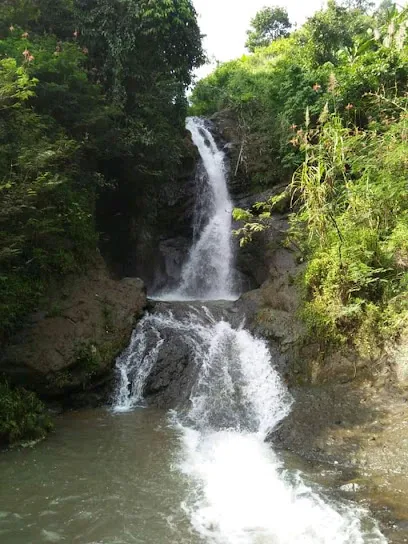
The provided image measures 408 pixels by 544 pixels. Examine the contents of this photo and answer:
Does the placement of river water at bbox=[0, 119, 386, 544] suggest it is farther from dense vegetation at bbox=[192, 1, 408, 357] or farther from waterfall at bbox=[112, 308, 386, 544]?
dense vegetation at bbox=[192, 1, 408, 357]

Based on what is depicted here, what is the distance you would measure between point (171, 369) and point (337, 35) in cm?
1657

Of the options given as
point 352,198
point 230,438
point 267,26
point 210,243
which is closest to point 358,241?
point 352,198

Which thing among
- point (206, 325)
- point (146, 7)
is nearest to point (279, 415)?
point (206, 325)

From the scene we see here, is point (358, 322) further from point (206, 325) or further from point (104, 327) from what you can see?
point (104, 327)


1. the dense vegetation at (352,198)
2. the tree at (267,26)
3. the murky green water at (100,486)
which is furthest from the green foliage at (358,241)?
the tree at (267,26)

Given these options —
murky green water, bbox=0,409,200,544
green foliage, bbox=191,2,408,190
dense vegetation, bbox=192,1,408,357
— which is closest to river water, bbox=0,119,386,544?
murky green water, bbox=0,409,200,544

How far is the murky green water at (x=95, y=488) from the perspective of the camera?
4641 mm

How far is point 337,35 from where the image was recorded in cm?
1859

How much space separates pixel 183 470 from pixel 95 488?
1.19m

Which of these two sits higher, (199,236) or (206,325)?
(199,236)

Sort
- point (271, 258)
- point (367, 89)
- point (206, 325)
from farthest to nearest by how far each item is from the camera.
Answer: point (367, 89) < point (271, 258) < point (206, 325)

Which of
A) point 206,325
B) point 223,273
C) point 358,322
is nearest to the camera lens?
point 358,322

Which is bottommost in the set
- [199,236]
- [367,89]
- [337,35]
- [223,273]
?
[223,273]

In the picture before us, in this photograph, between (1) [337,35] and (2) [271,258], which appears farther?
(1) [337,35]
